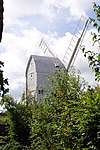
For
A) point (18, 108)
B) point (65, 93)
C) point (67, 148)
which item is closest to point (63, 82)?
point (65, 93)

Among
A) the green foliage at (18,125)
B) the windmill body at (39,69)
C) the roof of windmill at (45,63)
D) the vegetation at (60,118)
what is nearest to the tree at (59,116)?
the vegetation at (60,118)

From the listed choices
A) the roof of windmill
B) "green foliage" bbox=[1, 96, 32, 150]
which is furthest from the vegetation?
the roof of windmill

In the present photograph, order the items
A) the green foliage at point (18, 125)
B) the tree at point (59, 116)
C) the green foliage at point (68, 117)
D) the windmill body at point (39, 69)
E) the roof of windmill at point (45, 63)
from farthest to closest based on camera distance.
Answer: the roof of windmill at point (45, 63) → the windmill body at point (39, 69) → the green foliage at point (18, 125) → the tree at point (59, 116) → the green foliage at point (68, 117)

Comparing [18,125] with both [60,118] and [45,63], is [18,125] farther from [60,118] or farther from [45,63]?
[45,63]

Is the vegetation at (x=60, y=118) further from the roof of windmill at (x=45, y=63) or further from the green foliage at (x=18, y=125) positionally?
the roof of windmill at (x=45, y=63)

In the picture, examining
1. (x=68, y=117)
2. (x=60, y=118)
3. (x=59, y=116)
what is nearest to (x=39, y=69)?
(x=59, y=116)

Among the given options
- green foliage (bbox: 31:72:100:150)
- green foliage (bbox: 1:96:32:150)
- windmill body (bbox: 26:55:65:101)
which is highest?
windmill body (bbox: 26:55:65:101)

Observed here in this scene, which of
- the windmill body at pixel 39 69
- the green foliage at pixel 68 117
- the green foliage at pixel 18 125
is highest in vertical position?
the windmill body at pixel 39 69

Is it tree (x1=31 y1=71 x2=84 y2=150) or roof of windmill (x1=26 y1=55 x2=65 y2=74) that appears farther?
roof of windmill (x1=26 y1=55 x2=65 y2=74)

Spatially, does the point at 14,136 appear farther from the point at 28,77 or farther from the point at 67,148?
the point at 28,77

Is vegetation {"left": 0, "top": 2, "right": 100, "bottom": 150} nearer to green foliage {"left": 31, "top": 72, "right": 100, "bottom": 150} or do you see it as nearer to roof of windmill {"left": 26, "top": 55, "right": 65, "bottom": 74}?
green foliage {"left": 31, "top": 72, "right": 100, "bottom": 150}

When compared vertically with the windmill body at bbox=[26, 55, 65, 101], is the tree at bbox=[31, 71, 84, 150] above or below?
below

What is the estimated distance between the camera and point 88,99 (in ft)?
20.2

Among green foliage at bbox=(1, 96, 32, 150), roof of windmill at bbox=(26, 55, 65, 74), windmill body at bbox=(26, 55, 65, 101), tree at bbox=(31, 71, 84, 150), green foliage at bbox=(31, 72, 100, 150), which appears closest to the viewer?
green foliage at bbox=(31, 72, 100, 150)
